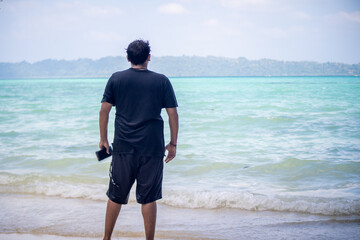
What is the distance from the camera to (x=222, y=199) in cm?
512

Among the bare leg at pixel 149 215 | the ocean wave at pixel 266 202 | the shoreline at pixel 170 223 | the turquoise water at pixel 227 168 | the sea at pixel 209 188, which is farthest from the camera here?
the turquoise water at pixel 227 168

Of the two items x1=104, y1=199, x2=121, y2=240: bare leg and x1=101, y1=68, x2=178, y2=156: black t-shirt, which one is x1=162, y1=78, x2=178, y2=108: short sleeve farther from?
x1=104, y1=199, x2=121, y2=240: bare leg

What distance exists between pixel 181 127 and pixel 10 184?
354 inches

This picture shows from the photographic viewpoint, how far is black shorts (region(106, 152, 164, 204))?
293cm

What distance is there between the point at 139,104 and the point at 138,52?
1.32 ft

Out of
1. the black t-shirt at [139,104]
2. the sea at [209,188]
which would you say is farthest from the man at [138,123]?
the sea at [209,188]

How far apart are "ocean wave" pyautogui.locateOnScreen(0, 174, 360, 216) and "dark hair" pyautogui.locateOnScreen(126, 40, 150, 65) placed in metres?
2.68

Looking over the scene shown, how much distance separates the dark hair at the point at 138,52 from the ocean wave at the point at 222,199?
2683 mm

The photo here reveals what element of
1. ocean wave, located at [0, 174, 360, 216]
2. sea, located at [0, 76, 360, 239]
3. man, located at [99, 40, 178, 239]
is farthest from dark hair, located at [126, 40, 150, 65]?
ocean wave, located at [0, 174, 360, 216]

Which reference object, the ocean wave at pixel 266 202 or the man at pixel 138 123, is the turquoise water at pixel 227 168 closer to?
the ocean wave at pixel 266 202

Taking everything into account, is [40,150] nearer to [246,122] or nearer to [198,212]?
[198,212]

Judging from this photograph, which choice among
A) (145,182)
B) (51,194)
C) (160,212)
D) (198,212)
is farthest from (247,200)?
(51,194)

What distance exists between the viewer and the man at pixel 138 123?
2887 millimetres

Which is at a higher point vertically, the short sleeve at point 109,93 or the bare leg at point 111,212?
the short sleeve at point 109,93
